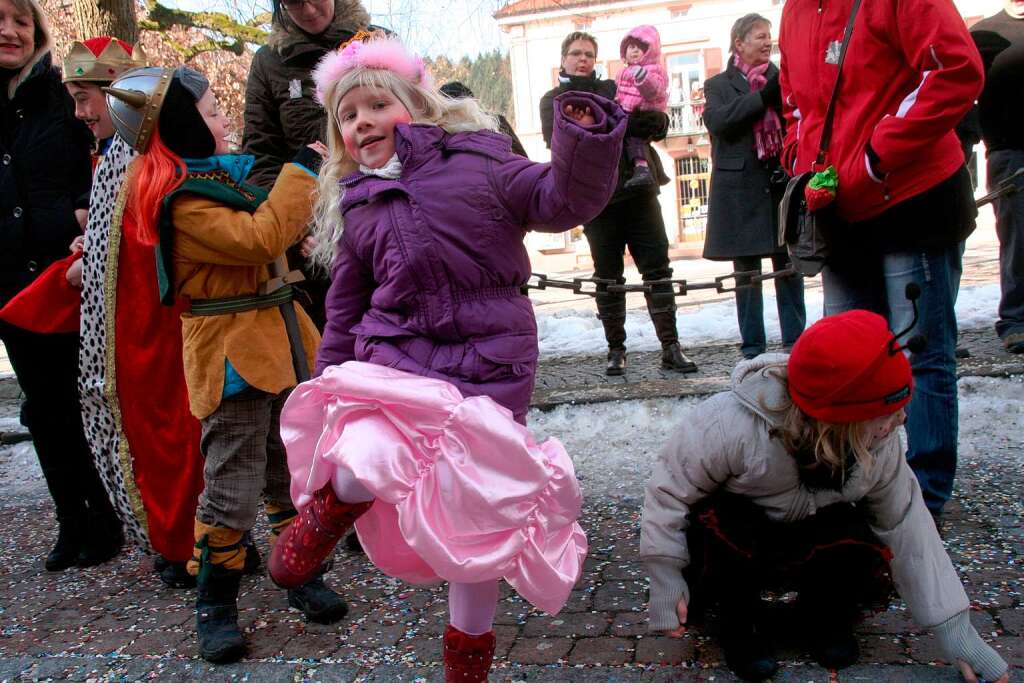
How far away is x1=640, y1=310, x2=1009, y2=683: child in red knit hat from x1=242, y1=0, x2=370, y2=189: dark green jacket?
2.05 meters

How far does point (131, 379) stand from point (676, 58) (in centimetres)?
3213

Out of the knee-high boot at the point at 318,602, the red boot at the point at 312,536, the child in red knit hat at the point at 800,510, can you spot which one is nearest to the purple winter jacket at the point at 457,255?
the red boot at the point at 312,536

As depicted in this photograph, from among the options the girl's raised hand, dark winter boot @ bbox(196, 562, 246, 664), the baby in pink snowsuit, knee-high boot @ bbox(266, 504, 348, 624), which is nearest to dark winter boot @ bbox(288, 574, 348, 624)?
knee-high boot @ bbox(266, 504, 348, 624)

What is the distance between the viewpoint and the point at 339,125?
253 cm

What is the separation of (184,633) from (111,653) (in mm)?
224

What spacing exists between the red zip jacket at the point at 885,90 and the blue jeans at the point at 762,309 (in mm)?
2429

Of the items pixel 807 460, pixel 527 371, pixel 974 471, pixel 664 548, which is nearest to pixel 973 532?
pixel 974 471

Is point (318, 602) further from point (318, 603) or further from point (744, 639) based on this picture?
point (744, 639)

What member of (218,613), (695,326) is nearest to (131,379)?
(218,613)

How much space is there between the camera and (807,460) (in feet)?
8.04

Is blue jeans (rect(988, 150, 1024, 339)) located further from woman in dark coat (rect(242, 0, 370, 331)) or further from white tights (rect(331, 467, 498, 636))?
white tights (rect(331, 467, 498, 636))

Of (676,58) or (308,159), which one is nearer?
(308,159)

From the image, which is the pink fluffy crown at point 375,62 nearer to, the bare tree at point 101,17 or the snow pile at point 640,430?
the snow pile at point 640,430

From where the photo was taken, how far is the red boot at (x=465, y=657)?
2219 mm
